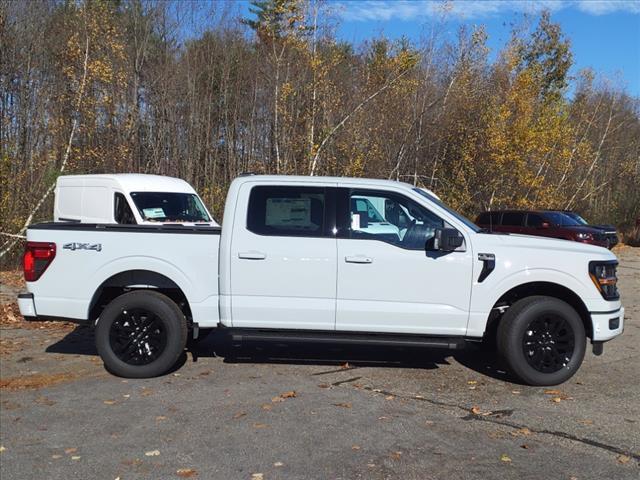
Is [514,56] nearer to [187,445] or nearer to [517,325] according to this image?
[517,325]

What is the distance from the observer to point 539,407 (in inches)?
213

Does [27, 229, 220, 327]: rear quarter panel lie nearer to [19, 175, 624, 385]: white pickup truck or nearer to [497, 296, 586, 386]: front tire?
[19, 175, 624, 385]: white pickup truck

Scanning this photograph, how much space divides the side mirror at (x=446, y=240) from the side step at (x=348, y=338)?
0.90 metres

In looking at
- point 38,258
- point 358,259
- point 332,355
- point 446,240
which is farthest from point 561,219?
point 38,258

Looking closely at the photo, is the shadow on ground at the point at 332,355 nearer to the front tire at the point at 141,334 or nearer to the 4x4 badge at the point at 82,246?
the front tire at the point at 141,334

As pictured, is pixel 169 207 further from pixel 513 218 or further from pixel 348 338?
pixel 513 218

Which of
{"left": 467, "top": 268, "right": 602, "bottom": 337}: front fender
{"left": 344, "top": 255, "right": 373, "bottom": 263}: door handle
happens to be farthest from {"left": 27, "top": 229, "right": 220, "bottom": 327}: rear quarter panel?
{"left": 467, "top": 268, "right": 602, "bottom": 337}: front fender

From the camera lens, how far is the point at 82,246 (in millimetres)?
6102

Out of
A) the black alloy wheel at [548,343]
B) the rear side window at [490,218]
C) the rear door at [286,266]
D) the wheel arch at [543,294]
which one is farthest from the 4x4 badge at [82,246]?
the rear side window at [490,218]

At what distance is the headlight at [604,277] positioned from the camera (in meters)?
5.90

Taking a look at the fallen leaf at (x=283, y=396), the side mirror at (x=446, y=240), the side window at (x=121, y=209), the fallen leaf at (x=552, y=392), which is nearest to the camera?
the fallen leaf at (x=283, y=396)

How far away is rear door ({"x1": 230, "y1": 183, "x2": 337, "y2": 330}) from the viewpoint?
5910mm

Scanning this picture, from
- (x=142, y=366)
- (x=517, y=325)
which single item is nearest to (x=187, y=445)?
(x=142, y=366)

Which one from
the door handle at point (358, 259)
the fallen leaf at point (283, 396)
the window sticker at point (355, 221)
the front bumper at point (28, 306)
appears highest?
the window sticker at point (355, 221)
